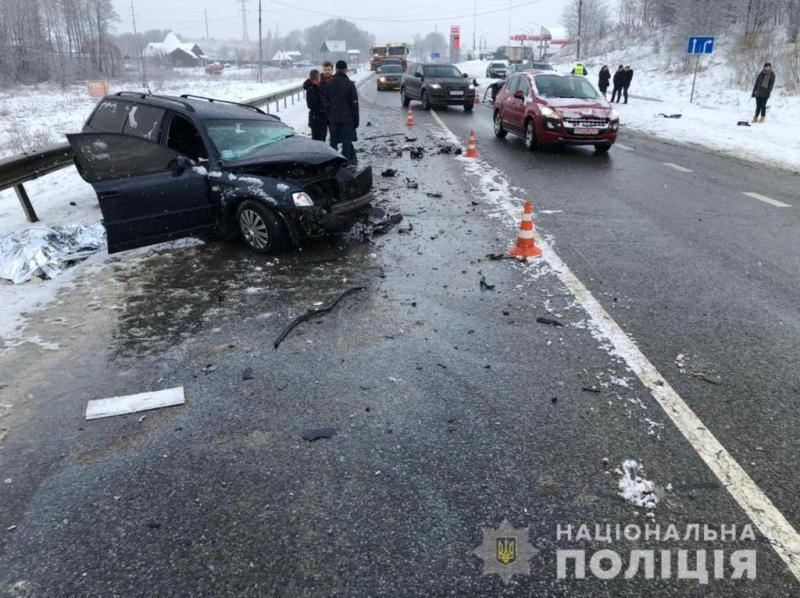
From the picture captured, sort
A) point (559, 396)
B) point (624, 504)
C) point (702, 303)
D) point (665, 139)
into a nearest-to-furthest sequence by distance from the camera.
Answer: point (624, 504) → point (559, 396) → point (702, 303) → point (665, 139)

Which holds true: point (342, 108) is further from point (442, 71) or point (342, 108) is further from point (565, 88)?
point (442, 71)

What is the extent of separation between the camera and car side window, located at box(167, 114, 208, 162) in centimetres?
653

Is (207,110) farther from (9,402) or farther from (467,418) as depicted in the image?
(467,418)

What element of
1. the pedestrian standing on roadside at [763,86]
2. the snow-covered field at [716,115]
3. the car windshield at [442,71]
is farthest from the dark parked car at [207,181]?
the car windshield at [442,71]

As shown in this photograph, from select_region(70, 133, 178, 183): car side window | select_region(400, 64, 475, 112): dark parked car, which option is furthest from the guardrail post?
select_region(400, 64, 475, 112): dark parked car

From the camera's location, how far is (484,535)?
101 inches

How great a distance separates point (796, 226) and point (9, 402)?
29.3ft

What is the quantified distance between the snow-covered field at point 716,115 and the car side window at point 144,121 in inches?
490

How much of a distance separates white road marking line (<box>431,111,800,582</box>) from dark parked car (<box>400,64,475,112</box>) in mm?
19739

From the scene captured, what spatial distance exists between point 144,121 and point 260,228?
219cm

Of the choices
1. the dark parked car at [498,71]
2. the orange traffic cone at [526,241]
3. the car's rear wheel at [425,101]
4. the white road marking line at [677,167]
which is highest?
the dark parked car at [498,71]

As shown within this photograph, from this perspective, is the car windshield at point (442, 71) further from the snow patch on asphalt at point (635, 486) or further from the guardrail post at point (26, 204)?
the snow patch on asphalt at point (635, 486)

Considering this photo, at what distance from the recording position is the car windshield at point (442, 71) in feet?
78.2

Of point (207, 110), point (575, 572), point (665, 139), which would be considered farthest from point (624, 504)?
point (665, 139)
